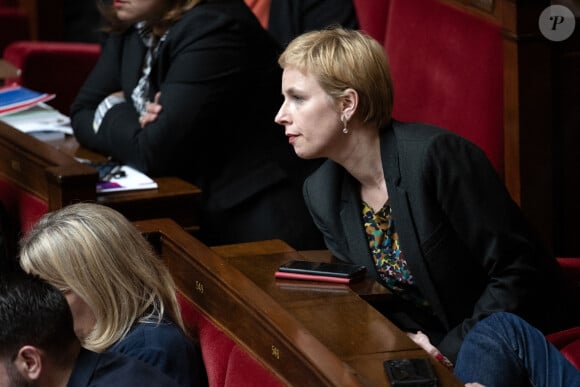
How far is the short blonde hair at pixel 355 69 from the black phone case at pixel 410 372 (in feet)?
2.26

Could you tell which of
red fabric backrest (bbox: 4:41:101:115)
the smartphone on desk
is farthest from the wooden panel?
red fabric backrest (bbox: 4:41:101:115)

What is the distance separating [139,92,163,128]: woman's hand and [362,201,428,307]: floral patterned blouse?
77cm

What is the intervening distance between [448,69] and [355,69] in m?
0.59

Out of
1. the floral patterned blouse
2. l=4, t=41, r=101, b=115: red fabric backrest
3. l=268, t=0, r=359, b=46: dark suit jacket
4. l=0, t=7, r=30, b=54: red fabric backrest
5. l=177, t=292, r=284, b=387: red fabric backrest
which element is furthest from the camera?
l=0, t=7, r=30, b=54: red fabric backrest

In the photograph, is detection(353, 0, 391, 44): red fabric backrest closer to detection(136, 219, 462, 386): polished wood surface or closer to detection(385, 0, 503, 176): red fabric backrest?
detection(385, 0, 503, 176): red fabric backrest

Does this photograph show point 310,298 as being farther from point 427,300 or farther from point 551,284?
point 551,284

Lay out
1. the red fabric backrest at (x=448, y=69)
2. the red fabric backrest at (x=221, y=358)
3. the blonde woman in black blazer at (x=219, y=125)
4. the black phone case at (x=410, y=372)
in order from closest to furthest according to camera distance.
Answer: the black phone case at (x=410, y=372), the red fabric backrest at (x=221, y=358), the red fabric backrest at (x=448, y=69), the blonde woman in black blazer at (x=219, y=125)

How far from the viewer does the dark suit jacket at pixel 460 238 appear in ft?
6.49

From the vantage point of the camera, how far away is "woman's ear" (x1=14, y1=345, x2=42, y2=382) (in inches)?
56.2

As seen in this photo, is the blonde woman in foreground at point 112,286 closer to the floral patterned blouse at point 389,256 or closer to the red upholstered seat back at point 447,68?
the floral patterned blouse at point 389,256

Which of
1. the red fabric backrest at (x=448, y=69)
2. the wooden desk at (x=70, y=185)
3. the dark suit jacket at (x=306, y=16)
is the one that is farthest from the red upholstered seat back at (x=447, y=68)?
the wooden desk at (x=70, y=185)

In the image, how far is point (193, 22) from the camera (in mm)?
2715

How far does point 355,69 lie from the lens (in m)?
2.08

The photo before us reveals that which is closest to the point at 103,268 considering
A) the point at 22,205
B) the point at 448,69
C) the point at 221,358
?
the point at 221,358
